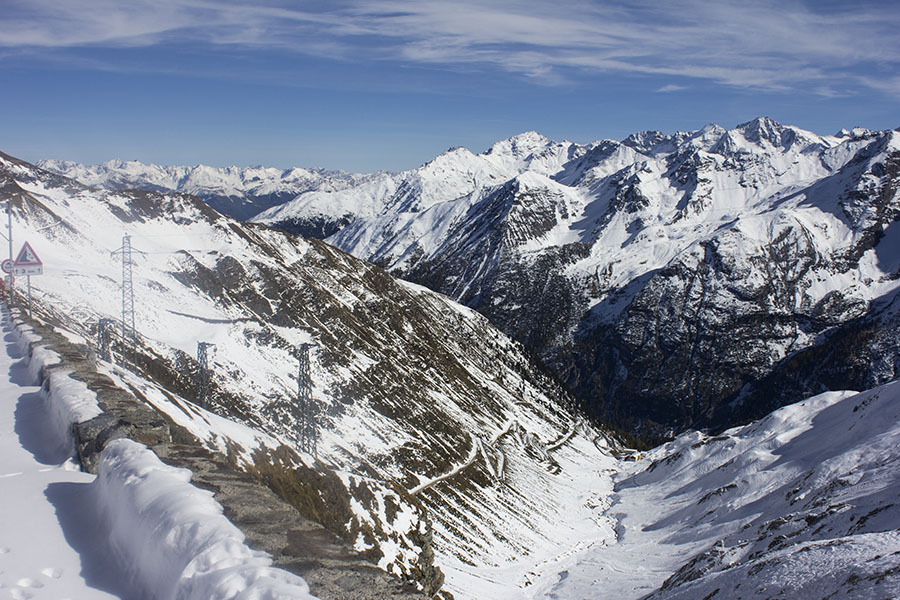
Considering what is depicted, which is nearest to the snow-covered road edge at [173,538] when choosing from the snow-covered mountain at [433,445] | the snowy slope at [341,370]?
the snow-covered mountain at [433,445]

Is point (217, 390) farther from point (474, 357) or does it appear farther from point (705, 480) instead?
point (474, 357)

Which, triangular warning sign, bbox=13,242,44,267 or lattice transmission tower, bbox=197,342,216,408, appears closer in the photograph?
triangular warning sign, bbox=13,242,44,267

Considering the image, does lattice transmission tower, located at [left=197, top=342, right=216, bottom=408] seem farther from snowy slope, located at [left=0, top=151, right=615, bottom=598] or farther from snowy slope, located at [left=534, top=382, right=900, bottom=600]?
snowy slope, located at [left=534, top=382, right=900, bottom=600]

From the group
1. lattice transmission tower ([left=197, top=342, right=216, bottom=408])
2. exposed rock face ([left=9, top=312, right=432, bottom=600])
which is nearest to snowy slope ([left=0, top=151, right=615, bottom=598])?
lattice transmission tower ([left=197, top=342, right=216, bottom=408])

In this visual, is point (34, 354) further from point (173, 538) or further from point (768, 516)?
point (768, 516)

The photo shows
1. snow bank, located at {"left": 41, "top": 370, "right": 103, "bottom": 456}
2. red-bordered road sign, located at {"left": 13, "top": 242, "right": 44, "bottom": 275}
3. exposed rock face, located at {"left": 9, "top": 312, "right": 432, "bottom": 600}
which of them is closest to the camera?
exposed rock face, located at {"left": 9, "top": 312, "right": 432, "bottom": 600}

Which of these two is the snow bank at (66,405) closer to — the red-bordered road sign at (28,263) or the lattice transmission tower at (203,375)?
the red-bordered road sign at (28,263)
